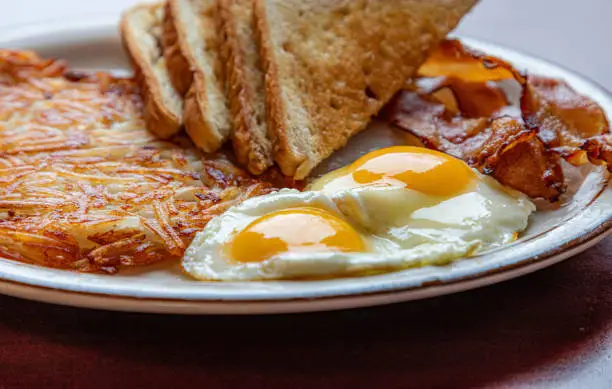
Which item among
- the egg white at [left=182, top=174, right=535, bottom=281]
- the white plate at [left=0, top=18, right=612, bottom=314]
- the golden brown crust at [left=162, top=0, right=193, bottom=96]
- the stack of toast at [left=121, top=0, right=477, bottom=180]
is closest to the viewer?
the white plate at [left=0, top=18, right=612, bottom=314]

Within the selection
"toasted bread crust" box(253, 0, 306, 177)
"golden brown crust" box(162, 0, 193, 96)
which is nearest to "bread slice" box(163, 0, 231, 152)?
"golden brown crust" box(162, 0, 193, 96)

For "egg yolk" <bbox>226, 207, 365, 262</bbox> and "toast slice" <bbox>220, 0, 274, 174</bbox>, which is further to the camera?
"toast slice" <bbox>220, 0, 274, 174</bbox>

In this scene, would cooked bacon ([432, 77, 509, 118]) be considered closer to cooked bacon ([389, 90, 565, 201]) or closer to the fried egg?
cooked bacon ([389, 90, 565, 201])

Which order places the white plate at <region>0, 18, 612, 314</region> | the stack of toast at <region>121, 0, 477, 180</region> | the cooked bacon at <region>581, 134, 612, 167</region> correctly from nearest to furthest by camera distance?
the white plate at <region>0, 18, 612, 314</region>, the cooked bacon at <region>581, 134, 612, 167</region>, the stack of toast at <region>121, 0, 477, 180</region>

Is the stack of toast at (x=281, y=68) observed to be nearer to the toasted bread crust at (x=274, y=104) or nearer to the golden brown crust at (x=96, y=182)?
the toasted bread crust at (x=274, y=104)

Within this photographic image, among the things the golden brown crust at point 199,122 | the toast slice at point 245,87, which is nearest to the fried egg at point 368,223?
the toast slice at point 245,87

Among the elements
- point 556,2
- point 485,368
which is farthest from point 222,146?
point 556,2

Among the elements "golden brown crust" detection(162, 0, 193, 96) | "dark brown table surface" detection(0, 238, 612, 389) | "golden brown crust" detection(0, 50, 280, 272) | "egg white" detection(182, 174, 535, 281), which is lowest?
"dark brown table surface" detection(0, 238, 612, 389)
